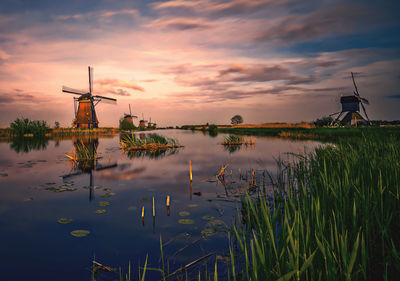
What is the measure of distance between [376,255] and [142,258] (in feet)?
14.1

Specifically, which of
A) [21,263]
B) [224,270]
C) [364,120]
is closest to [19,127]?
[21,263]

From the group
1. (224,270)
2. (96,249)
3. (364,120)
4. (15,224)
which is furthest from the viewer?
(364,120)

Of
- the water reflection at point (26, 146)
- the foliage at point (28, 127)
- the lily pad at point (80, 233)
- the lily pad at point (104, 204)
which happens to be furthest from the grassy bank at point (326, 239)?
the foliage at point (28, 127)

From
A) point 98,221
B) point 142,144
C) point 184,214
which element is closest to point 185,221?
point 184,214

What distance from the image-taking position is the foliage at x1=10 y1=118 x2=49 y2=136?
43.1 meters

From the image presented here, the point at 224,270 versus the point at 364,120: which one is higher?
the point at 364,120

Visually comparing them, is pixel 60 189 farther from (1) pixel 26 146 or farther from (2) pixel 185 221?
(1) pixel 26 146

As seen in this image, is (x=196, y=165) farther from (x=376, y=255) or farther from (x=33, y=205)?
(x=376, y=255)

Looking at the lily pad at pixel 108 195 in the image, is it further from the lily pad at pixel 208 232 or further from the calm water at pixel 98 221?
the lily pad at pixel 208 232

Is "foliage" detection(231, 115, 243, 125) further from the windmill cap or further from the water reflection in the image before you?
the water reflection

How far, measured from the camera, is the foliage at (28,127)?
43094 mm


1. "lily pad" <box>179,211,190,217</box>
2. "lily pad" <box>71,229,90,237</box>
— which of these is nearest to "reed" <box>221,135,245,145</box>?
"lily pad" <box>179,211,190,217</box>

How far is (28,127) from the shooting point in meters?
44.3

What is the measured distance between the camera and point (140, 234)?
233 inches
